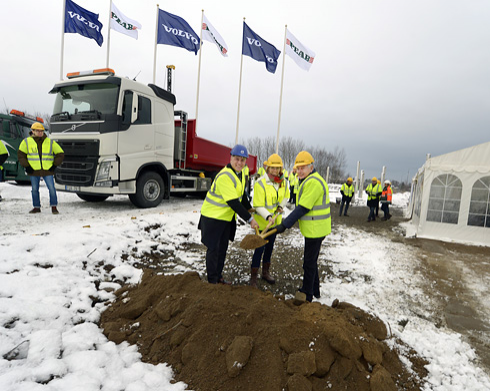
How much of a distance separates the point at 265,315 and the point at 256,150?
4324 centimetres

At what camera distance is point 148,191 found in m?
7.96

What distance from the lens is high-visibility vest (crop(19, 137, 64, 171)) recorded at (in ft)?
19.1

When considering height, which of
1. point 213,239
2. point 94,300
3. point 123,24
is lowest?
point 94,300

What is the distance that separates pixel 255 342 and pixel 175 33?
1412 centimetres

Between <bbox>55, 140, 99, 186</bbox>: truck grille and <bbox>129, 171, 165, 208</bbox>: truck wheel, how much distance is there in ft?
4.06

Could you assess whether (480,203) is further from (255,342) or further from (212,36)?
(212,36)

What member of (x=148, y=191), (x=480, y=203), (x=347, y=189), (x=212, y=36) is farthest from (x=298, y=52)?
(x=148, y=191)

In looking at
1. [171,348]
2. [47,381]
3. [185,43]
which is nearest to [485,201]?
[171,348]

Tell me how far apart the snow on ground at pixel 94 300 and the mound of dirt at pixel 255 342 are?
16 cm

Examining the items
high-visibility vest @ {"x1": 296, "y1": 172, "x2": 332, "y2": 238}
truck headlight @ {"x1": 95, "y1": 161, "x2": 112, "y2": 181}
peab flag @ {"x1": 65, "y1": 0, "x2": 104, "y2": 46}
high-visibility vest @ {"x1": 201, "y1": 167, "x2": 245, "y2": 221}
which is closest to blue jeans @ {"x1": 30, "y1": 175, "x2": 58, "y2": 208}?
truck headlight @ {"x1": 95, "y1": 161, "x2": 112, "y2": 181}

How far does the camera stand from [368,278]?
456 centimetres

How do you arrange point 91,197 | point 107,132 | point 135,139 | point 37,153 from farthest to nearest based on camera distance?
point 91,197 → point 135,139 → point 107,132 → point 37,153

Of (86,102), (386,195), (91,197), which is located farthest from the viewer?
(386,195)

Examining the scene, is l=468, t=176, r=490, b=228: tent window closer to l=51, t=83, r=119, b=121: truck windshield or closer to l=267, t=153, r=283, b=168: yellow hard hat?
l=267, t=153, r=283, b=168: yellow hard hat
